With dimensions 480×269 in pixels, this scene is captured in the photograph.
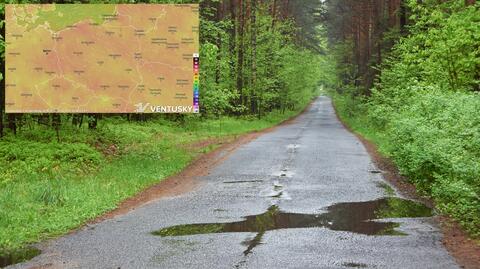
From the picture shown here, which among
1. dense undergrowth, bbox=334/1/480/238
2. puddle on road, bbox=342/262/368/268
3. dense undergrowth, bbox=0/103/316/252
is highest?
dense undergrowth, bbox=334/1/480/238

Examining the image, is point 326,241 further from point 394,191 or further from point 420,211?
point 394,191

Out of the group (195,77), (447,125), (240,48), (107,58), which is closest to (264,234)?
(447,125)

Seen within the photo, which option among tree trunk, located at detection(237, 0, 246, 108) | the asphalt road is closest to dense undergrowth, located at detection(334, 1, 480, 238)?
the asphalt road

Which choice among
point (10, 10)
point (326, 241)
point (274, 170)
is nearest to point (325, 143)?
point (274, 170)

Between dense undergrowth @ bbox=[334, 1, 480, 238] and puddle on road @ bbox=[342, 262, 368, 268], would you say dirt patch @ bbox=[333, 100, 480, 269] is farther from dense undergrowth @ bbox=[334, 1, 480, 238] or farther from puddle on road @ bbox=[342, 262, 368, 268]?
puddle on road @ bbox=[342, 262, 368, 268]

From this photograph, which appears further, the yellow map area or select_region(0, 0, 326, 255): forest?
the yellow map area

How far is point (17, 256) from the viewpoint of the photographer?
758 centimetres

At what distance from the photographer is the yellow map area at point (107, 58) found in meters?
15.6

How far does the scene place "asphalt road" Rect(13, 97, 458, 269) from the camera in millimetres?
7156

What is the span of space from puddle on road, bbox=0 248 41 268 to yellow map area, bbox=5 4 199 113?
27.6 feet

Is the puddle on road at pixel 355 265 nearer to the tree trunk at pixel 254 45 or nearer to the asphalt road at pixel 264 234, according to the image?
the asphalt road at pixel 264 234

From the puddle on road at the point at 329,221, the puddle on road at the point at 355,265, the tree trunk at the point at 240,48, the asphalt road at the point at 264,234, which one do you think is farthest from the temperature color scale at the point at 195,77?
the tree trunk at the point at 240,48

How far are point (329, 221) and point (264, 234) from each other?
1507 millimetres

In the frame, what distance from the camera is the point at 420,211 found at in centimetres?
1032
